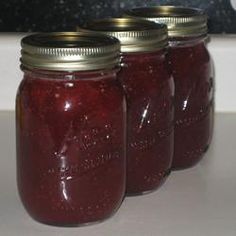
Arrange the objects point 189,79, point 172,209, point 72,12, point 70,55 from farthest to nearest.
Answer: point 72,12, point 189,79, point 172,209, point 70,55

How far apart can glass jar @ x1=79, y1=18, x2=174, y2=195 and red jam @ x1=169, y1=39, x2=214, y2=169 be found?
0.06 meters

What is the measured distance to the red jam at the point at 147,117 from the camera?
2.84 ft

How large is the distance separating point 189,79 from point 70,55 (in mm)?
255

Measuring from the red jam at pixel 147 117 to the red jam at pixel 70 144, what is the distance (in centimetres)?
6

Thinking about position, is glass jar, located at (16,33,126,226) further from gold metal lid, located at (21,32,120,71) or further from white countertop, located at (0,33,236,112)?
white countertop, located at (0,33,236,112)

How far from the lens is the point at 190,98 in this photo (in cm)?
98

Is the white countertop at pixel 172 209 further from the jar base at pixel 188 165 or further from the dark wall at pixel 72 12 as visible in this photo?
the dark wall at pixel 72 12

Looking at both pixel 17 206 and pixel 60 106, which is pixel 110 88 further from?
pixel 17 206

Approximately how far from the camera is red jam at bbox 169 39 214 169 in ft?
3.17

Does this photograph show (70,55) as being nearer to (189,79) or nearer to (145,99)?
(145,99)

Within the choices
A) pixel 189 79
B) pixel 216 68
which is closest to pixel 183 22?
pixel 189 79

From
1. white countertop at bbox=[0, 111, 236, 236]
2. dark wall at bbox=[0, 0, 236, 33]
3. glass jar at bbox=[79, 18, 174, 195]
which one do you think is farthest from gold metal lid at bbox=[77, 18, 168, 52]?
dark wall at bbox=[0, 0, 236, 33]

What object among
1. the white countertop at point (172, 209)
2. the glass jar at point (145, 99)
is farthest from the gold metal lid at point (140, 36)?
the white countertop at point (172, 209)

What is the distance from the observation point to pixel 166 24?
37.0 inches
